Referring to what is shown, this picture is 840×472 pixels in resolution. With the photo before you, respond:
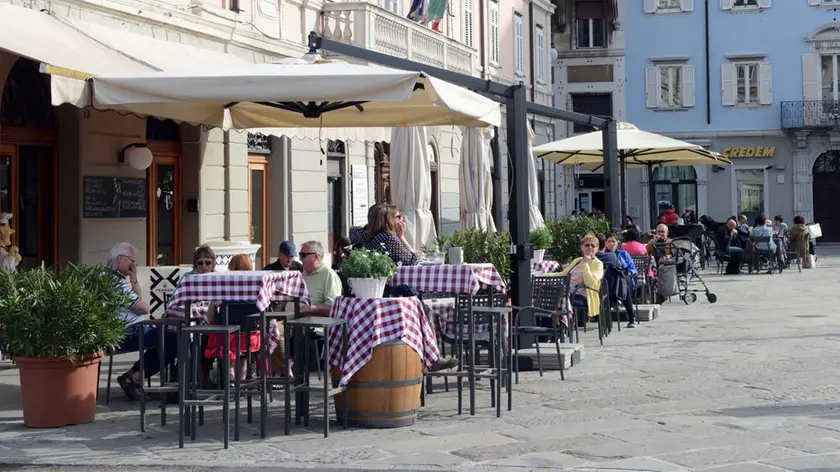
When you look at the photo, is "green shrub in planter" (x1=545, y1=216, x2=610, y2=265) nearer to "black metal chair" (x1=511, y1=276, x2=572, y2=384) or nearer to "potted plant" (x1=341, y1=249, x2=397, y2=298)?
"black metal chair" (x1=511, y1=276, x2=572, y2=384)

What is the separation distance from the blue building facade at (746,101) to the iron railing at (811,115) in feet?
0.15

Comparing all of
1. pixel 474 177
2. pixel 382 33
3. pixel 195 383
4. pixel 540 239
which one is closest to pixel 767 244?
pixel 382 33

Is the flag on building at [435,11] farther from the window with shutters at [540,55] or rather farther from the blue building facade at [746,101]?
the blue building facade at [746,101]

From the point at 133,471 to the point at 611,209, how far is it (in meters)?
11.4

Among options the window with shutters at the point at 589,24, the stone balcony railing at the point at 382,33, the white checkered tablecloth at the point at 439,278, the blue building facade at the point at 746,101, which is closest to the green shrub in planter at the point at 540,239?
the white checkered tablecloth at the point at 439,278

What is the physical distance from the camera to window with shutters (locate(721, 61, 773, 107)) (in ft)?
138

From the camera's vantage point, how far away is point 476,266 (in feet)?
31.9

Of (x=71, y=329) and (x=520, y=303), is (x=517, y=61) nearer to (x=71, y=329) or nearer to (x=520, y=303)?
(x=520, y=303)

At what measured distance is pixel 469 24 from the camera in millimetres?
29812

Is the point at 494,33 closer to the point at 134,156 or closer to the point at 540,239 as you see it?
the point at 134,156

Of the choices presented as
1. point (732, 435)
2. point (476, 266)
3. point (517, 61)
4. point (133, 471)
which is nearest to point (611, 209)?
point (476, 266)

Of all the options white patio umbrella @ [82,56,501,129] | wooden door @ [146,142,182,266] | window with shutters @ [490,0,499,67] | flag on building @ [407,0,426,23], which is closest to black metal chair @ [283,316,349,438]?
white patio umbrella @ [82,56,501,129]

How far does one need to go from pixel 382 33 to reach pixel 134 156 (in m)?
7.47

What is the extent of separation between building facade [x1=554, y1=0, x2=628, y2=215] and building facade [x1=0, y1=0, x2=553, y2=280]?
65.3ft
